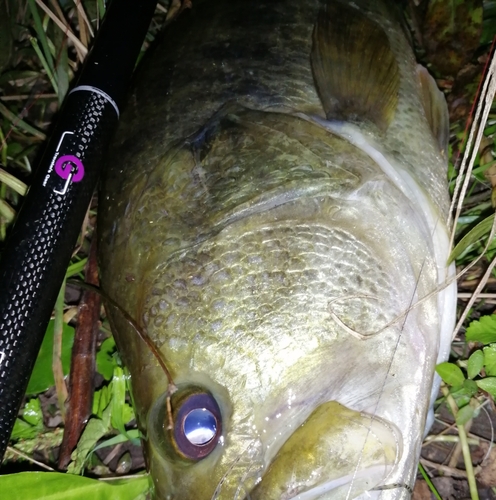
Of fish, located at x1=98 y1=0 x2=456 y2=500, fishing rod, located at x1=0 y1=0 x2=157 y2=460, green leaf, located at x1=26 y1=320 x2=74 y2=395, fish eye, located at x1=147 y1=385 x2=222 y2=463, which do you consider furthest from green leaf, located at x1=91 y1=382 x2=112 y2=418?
fish eye, located at x1=147 y1=385 x2=222 y2=463

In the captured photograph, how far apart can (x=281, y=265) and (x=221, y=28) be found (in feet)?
3.67

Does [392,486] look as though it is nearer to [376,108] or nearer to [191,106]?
[376,108]

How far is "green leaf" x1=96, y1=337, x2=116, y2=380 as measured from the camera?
284cm

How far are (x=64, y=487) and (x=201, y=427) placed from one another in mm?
1035

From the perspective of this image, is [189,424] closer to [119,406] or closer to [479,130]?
[119,406]

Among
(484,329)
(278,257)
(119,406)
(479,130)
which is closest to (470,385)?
(484,329)

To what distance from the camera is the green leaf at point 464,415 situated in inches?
99.0

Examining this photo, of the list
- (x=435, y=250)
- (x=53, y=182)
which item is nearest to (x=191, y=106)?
(x=53, y=182)

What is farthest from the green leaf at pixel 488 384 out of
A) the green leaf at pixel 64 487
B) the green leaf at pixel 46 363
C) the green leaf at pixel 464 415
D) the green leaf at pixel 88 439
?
the green leaf at pixel 46 363

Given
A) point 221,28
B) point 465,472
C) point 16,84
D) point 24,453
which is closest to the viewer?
point 221,28

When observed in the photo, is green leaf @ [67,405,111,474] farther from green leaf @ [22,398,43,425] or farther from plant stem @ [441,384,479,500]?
plant stem @ [441,384,479,500]

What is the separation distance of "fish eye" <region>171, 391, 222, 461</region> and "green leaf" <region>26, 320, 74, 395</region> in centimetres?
139

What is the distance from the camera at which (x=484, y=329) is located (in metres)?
2.47

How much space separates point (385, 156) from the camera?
2.15 meters
